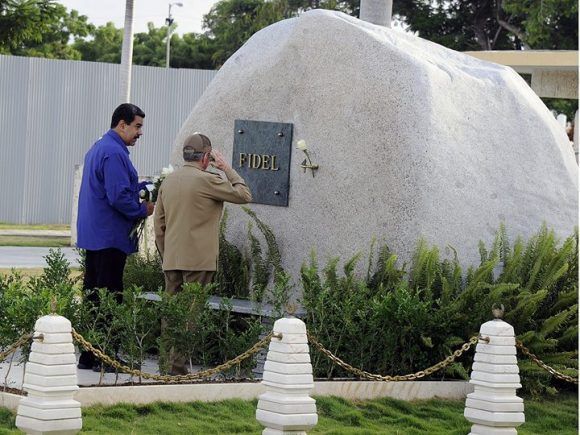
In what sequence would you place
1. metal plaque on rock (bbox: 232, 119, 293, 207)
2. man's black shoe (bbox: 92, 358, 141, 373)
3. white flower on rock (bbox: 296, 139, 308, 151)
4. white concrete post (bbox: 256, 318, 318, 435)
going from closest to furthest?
white concrete post (bbox: 256, 318, 318, 435) < man's black shoe (bbox: 92, 358, 141, 373) < white flower on rock (bbox: 296, 139, 308, 151) < metal plaque on rock (bbox: 232, 119, 293, 207)

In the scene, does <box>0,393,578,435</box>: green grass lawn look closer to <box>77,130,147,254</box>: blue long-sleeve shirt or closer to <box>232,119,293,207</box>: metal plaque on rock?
<box>77,130,147,254</box>: blue long-sleeve shirt

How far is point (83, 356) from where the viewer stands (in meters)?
10.2

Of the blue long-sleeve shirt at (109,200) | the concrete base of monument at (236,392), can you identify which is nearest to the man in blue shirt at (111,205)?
the blue long-sleeve shirt at (109,200)

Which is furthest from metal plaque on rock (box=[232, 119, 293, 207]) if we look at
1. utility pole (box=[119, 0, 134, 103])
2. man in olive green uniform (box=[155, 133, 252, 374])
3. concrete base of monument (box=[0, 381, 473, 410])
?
utility pole (box=[119, 0, 134, 103])

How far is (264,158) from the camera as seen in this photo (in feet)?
39.2

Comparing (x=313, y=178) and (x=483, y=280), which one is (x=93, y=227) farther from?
(x=483, y=280)

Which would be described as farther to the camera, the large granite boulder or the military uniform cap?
the large granite boulder

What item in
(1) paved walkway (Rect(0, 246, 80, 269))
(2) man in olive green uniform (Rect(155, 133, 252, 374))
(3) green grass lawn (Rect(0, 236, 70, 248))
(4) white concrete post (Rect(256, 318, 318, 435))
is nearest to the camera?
(4) white concrete post (Rect(256, 318, 318, 435))

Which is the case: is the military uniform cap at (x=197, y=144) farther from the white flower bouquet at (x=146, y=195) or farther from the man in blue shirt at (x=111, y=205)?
the white flower bouquet at (x=146, y=195)

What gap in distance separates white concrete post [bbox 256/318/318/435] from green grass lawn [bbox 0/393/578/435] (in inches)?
23.9

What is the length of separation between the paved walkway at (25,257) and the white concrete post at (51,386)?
34.0 feet

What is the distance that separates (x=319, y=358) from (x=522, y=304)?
156 cm

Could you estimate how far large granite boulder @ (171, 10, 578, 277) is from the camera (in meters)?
11.0

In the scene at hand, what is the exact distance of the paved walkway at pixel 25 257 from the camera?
18875mm
